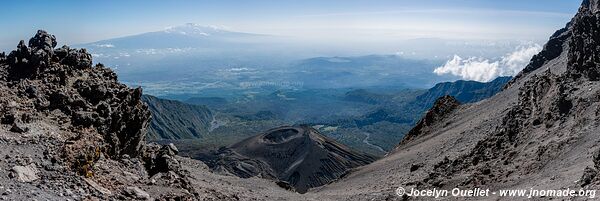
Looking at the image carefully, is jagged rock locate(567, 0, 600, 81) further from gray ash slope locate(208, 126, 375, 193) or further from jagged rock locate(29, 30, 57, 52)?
gray ash slope locate(208, 126, 375, 193)

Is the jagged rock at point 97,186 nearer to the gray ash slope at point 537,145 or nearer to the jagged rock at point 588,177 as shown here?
the gray ash slope at point 537,145

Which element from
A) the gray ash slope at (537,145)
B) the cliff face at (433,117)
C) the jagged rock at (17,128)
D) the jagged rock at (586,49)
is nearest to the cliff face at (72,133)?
the jagged rock at (17,128)

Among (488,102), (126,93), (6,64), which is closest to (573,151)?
(126,93)

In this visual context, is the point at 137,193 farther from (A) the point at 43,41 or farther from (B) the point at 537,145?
(B) the point at 537,145

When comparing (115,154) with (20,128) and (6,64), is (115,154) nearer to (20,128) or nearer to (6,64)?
(20,128)

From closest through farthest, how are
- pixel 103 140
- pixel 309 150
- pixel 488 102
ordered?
pixel 103 140, pixel 488 102, pixel 309 150
